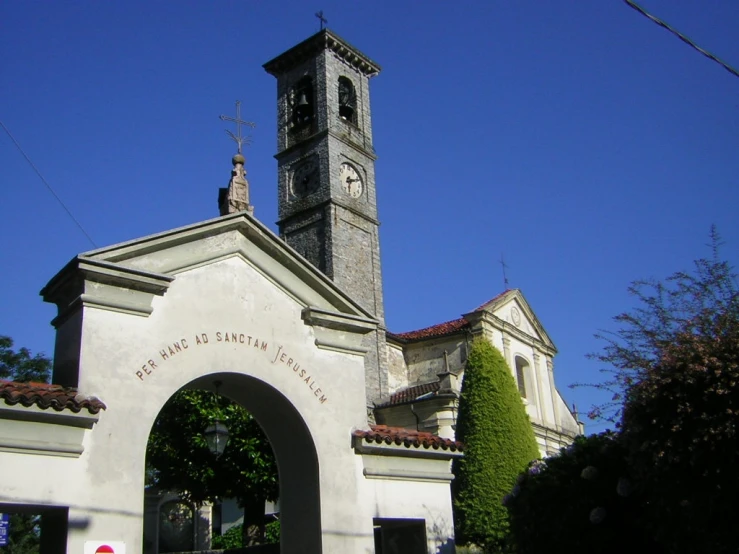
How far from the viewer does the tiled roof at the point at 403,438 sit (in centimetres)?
1291

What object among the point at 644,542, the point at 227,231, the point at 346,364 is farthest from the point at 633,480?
the point at 227,231

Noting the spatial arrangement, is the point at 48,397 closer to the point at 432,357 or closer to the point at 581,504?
the point at 581,504

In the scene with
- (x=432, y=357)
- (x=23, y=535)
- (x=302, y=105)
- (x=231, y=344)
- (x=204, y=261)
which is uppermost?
(x=302, y=105)

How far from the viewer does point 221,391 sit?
12.7 metres

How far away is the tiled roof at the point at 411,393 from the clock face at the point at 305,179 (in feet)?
30.8

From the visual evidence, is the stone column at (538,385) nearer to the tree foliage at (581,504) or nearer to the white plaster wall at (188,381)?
the tree foliage at (581,504)

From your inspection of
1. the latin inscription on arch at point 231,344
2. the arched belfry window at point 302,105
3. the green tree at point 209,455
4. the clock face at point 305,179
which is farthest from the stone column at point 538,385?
the latin inscription on arch at point 231,344

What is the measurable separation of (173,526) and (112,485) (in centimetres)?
2739

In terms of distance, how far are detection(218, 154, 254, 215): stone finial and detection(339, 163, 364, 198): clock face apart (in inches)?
861

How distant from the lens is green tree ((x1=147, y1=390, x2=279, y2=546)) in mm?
22578

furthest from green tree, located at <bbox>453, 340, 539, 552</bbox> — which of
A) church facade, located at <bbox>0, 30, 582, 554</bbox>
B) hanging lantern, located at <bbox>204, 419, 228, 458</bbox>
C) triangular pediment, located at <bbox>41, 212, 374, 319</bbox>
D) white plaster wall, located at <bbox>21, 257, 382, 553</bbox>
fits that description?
triangular pediment, located at <bbox>41, 212, 374, 319</bbox>

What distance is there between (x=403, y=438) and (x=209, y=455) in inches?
448

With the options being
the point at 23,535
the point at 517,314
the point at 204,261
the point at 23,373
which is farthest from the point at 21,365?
the point at 204,261

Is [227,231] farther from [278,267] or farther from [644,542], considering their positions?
[644,542]
